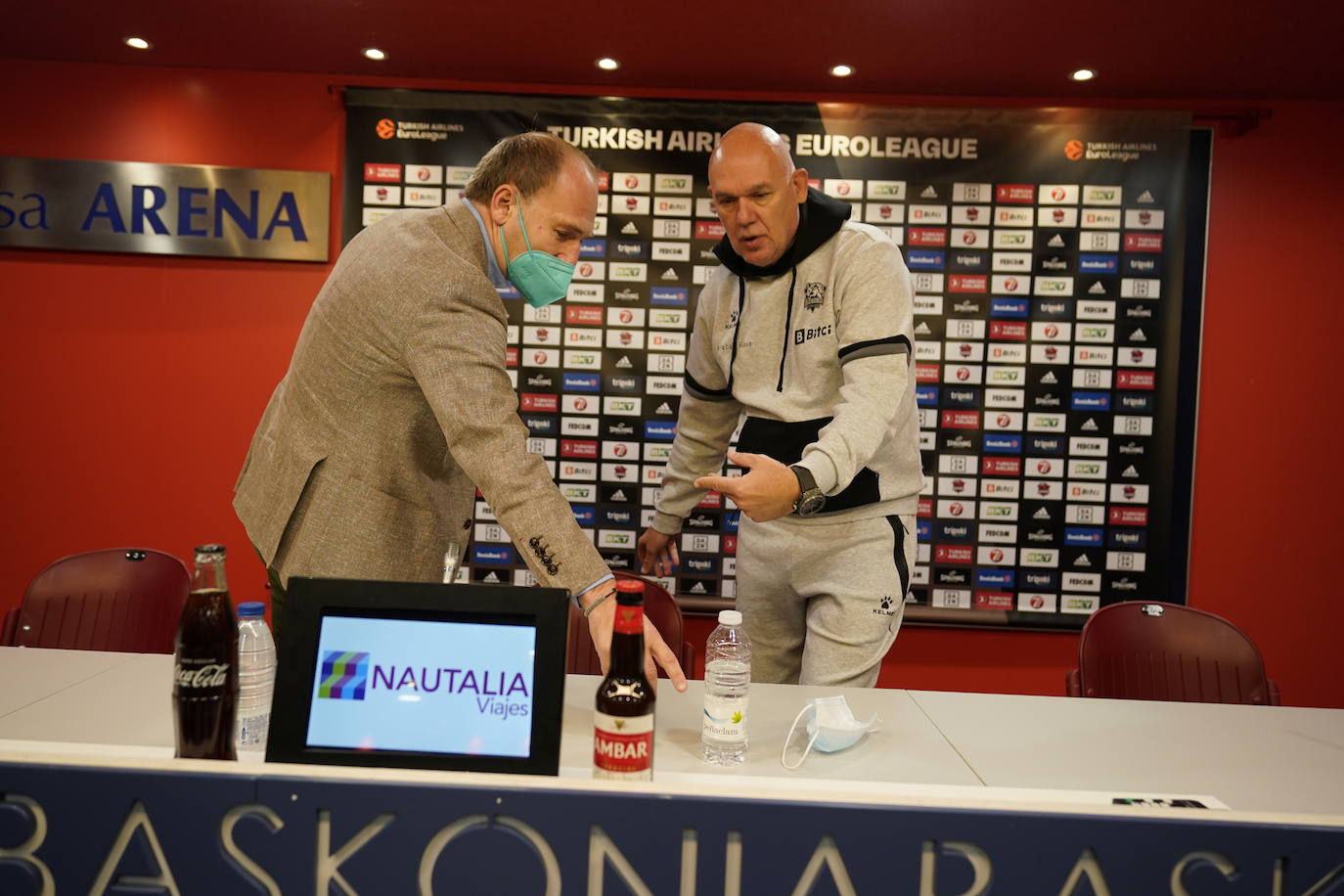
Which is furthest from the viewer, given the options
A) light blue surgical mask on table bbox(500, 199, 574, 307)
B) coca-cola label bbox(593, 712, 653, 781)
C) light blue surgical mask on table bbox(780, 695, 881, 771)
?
light blue surgical mask on table bbox(500, 199, 574, 307)

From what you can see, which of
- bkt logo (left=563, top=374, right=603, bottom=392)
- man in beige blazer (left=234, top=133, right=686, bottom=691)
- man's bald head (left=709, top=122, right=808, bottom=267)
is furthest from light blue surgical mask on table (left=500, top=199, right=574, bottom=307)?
bkt logo (left=563, top=374, right=603, bottom=392)

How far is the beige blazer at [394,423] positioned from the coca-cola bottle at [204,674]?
1.33 ft

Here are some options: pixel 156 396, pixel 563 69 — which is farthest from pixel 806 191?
pixel 156 396

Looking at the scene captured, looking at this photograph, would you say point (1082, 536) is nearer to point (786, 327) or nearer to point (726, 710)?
point (786, 327)

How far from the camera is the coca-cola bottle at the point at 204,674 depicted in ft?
3.30

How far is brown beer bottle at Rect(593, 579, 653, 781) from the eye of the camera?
95 cm

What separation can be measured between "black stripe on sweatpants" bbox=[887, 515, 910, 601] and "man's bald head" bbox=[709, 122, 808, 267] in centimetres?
65

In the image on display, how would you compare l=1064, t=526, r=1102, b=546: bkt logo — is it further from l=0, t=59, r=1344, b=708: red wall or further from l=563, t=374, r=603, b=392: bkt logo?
l=563, t=374, r=603, b=392: bkt logo

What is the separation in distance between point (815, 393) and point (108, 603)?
1925 millimetres

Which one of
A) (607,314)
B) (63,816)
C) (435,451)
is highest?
(607,314)

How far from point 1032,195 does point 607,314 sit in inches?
66.4

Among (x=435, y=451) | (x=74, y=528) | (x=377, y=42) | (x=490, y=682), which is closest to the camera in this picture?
(x=490, y=682)

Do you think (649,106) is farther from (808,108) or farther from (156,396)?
(156,396)

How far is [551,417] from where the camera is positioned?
137 inches
